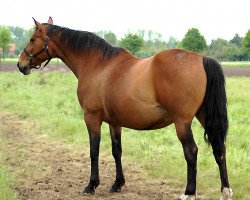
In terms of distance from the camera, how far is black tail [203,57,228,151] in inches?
193

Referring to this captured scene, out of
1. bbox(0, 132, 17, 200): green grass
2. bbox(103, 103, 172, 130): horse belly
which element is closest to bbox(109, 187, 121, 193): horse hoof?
bbox(103, 103, 172, 130): horse belly

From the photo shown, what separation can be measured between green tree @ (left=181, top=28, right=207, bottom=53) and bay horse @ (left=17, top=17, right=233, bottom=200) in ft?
158

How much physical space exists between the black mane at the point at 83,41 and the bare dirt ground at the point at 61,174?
215 cm

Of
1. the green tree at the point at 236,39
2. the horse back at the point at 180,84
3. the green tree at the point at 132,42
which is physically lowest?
the horse back at the point at 180,84

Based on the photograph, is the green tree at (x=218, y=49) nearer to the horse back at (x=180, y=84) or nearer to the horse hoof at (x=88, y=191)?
the horse hoof at (x=88, y=191)

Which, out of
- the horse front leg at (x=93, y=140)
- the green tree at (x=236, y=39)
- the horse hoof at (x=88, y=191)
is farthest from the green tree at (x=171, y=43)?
the horse hoof at (x=88, y=191)

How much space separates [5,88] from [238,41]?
92.0 metres

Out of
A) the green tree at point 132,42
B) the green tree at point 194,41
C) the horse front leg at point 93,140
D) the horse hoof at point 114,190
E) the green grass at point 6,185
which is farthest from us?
the green tree at point 132,42

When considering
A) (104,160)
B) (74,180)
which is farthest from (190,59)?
(104,160)

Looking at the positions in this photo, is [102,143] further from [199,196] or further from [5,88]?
[5,88]

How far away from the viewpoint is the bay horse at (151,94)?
483cm

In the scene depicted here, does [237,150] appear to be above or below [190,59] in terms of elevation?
below

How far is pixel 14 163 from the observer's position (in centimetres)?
744

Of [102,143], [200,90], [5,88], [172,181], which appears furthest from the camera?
[5,88]
